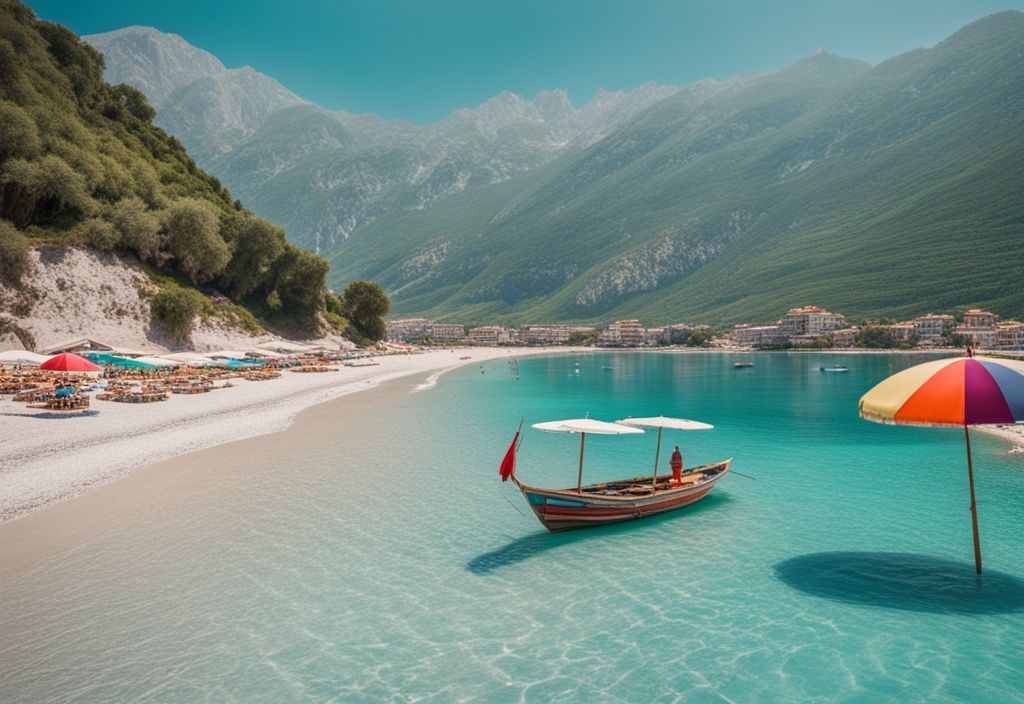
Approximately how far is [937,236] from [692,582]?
23396cm

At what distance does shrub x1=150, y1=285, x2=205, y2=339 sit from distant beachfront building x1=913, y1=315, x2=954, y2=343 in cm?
16393

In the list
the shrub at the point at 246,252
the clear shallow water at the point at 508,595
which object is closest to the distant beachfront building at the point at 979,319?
the clear shallow water at the point at 508,595

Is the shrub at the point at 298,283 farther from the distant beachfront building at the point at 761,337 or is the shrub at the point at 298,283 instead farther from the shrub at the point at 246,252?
the distant beachfront building at the point at 761,337

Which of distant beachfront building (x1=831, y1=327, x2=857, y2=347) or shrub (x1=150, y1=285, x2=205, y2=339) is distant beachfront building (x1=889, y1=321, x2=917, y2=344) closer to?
distant beachfront building (x1=831, y1=327, x2=857, y2=347)

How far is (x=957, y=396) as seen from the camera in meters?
11.1

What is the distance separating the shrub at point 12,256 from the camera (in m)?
60.1

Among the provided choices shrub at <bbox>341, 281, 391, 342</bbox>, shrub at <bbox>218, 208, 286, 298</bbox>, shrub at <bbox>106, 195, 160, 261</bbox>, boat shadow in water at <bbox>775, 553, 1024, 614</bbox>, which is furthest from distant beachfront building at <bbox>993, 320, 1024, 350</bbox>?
shrub at <bbox>106, 195, 160, 261</bbox>

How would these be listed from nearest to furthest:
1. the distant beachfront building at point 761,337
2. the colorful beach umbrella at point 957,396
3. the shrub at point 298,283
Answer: the colorful beach umbrella at point 957,396
the shrub at point 298,283
the distant beachfront building at point 761,337

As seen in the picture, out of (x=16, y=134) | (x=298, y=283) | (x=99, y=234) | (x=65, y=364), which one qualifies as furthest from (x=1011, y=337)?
(x=16, y=134)

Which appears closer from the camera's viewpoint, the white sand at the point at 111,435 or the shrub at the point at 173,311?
the white sand at the point at 111,435

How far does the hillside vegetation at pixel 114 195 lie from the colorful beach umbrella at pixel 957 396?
248ft

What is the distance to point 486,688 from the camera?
9547 mm

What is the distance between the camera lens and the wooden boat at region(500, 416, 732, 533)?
16500 mm

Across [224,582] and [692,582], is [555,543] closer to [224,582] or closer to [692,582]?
[692,582]
